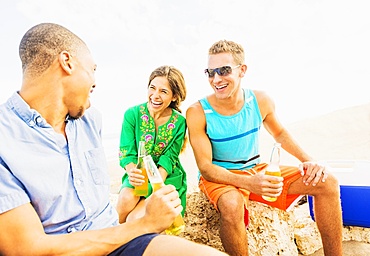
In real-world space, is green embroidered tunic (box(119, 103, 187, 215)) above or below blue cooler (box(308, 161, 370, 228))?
above

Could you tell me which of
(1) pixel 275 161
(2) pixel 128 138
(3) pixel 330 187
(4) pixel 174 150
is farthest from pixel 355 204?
(2) pixel 128 138

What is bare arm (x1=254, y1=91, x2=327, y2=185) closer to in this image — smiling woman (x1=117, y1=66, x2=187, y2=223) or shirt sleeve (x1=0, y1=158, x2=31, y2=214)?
smiling woman (x1=117, y1=66, x2=187, y2=223)

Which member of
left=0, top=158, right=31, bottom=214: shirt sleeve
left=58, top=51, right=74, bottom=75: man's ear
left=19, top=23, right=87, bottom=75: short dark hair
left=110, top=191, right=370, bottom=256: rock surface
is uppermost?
left=19, top=23, right=87, bottom=75: short dark hair

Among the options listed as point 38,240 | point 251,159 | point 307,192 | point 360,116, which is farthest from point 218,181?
point 360,116

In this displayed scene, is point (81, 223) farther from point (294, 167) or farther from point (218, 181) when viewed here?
point (294, 167)

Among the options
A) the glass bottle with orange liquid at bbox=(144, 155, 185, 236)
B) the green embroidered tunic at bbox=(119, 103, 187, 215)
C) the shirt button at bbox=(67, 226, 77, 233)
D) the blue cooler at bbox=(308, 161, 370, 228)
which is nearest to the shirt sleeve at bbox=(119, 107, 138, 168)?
the green embroidered tunic at bbox=(119, 103, 187, 215)

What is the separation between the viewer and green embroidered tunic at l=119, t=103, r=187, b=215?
3.53 meters

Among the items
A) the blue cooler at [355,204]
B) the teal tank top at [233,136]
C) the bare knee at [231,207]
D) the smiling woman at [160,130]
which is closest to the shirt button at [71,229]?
the bare knee at [231,207]

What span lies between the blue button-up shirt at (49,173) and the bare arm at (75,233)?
0.07 m

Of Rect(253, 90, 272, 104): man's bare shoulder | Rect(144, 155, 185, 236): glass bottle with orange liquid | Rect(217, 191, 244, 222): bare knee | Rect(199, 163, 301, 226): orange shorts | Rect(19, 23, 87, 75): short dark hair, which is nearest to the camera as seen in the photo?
Rect(19, 23, 87, 75): short dark hair

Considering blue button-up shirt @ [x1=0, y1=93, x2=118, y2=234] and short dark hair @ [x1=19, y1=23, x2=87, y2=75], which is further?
short dark hair @ [x1=19, y1=23, x2=87, y2=75]

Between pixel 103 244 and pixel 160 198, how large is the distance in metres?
0.35

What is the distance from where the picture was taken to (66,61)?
5.85 ft

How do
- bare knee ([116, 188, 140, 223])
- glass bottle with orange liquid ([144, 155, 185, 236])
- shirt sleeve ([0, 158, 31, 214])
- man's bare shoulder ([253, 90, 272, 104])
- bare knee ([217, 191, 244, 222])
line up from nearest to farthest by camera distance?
shirt sleeve ([0, 158, 31, 214]) < glass bottle with orange liquid ([144, 155, 185, 236]) < bare knee ([217, 191, 244, 222]) < bare knee ([116, 188, 140, 223]) < man's bare shoulder ([253, 90, 272, 104])
